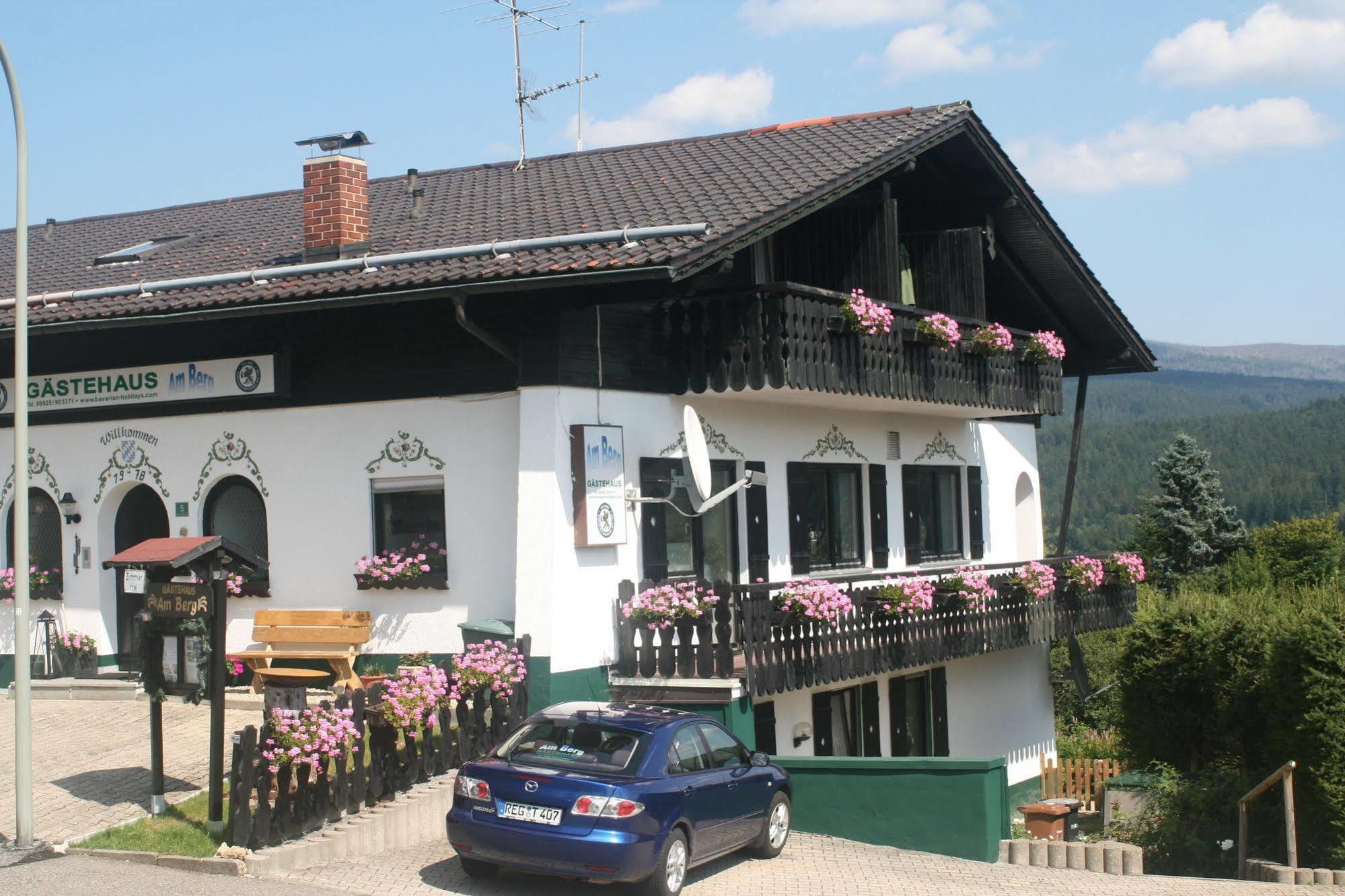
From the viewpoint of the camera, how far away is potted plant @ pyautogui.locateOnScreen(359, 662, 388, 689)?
16.4 m

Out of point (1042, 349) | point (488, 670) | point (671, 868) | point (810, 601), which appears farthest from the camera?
point (1042, 349)

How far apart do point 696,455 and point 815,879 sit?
471 centimetres

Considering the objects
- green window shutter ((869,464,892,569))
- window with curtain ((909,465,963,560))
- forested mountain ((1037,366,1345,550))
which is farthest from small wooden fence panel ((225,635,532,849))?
forested mountain ((1037,366,1345,550))

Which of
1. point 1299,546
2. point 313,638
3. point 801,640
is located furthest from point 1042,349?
point 1299,546

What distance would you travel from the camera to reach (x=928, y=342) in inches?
743

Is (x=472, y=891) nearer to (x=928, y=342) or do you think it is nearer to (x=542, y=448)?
(x=542, y=448)

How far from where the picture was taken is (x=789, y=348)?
53.9ft

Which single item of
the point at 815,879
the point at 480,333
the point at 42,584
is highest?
the point at 480,333

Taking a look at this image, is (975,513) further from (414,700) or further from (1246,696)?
(414,700)

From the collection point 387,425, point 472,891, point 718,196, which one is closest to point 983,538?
point 718,196

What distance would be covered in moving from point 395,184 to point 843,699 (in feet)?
30.6

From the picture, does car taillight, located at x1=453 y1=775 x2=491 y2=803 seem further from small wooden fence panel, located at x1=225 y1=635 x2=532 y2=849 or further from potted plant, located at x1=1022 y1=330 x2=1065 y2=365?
potted plant, located at x1=1022 y1=330 x2=1065 y2=365

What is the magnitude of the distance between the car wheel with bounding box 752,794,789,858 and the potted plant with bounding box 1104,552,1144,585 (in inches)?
469

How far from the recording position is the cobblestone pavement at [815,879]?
38.2 ft
